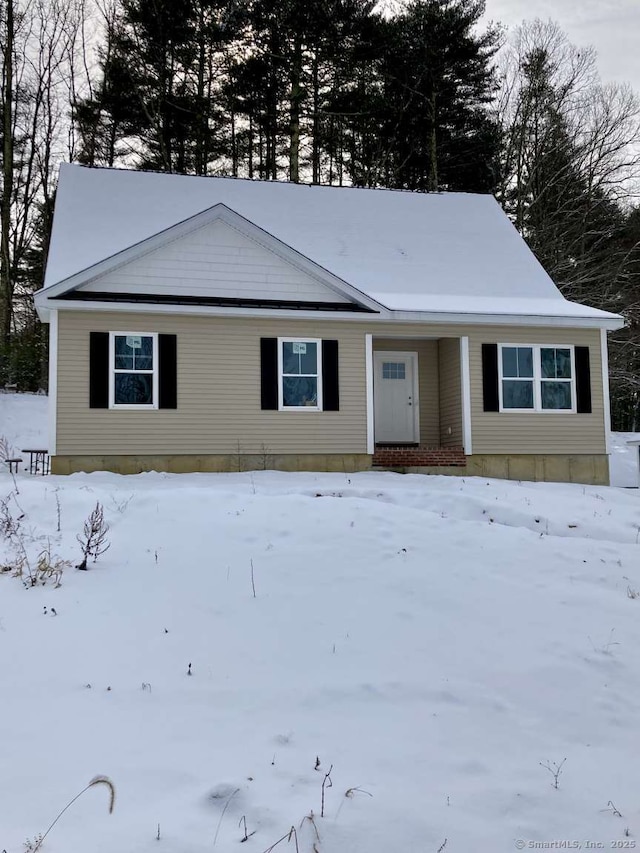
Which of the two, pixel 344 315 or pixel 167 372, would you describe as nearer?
pixel 167 372

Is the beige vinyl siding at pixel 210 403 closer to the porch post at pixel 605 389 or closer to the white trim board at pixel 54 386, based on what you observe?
the white trim board at pixel 54 386

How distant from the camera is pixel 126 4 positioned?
25688 millimetres

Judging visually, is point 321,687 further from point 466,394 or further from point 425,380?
point 425,380

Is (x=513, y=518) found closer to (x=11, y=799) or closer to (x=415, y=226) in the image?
(x=11, y=799)

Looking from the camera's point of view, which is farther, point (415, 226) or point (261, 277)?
point (415, 226)

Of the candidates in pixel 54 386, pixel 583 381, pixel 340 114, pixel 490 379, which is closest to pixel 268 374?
pixel 54 386

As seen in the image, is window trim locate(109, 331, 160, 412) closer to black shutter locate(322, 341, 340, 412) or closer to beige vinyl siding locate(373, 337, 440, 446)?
black shutter locate(322, 341, 340, 412)

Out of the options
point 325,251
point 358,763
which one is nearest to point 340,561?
point 358,763

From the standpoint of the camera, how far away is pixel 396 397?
625 inches

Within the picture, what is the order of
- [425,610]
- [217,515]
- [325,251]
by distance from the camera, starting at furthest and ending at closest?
1. [325,251]
2. [217,515]
3. [425,610]

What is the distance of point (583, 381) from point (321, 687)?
1191 cm

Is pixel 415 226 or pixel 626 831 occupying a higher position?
pixel 415 226

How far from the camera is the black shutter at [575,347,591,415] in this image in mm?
15031

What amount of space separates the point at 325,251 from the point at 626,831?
554 inches
